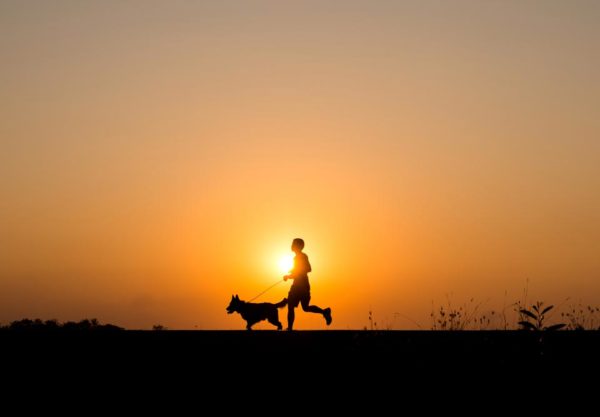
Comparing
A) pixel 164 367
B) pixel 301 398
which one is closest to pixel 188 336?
pixel 164 367

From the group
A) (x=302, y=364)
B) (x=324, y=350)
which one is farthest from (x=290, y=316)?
(x=302, y=364)

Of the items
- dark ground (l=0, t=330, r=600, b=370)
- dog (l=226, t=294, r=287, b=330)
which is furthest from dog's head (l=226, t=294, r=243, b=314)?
dark ground (l=0, t=330, r=600, b=370)

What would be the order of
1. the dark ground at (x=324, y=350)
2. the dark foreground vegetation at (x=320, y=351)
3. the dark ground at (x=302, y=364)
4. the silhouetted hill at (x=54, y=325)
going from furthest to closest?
the silhouetted hill at (x=54, y=325), the dark ground at (x=324, y=350), the dark foreground vegetation at (x=320, y=351), the dark ground at (x=302, y=364)

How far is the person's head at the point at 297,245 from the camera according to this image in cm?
1964

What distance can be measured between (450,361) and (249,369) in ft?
7.05

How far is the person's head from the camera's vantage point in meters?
19.6

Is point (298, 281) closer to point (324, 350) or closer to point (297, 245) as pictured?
point (297, 245)

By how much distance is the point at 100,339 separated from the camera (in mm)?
14219

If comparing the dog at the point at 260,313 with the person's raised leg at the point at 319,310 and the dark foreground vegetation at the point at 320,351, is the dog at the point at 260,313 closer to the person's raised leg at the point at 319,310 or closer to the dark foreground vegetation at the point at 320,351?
the person's raised leg at the point at 319,310

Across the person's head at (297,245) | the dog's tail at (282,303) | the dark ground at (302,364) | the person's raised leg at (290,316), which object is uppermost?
the person's head at (297,245)

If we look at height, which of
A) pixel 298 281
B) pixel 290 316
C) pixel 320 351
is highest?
pixel 298 281

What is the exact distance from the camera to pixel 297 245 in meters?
19.7

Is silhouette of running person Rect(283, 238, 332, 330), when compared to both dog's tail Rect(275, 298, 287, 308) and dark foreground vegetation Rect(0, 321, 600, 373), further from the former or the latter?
dark foreground vegetation Rect(0, 321, 600, 373)

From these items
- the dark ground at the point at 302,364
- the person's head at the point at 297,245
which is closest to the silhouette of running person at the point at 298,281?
the person's head at the point at 297,245
